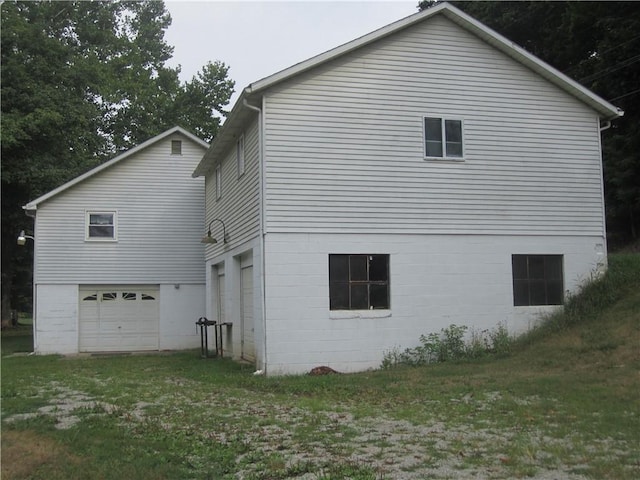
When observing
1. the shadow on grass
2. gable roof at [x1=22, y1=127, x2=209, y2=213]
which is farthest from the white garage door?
gable roof at [x1=22, y1=127, x2=209, y2=213]

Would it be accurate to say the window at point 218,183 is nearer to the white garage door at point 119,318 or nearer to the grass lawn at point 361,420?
the white garage door at point 119,318

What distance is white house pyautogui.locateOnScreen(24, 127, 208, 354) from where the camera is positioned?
842 inches

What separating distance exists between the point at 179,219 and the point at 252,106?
1061cm

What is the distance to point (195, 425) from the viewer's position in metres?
7.84

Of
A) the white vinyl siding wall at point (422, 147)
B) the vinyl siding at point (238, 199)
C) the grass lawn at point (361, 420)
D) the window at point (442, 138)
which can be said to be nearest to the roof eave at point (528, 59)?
the white vinyl siding wall at point (422, 147)

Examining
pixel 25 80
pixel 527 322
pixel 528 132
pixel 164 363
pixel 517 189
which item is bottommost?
pixel 164 363

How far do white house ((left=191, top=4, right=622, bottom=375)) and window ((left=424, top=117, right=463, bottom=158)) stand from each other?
0.11 feet

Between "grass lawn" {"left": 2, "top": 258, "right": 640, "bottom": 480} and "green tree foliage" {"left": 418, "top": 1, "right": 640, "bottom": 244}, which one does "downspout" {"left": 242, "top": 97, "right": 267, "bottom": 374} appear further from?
"green tree foliage" {"left": 418, "top": 1, "right": 640, "bottom": 244}

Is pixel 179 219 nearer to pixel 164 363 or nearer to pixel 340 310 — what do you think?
pixel 164 363

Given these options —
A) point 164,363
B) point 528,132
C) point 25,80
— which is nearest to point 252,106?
point 528,132

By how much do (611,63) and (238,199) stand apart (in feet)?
50.7

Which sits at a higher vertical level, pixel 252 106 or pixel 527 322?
pixel 252 106

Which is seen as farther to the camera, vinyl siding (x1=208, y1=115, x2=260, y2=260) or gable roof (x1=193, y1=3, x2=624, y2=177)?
vinyl siding (x1=208, y1=115, x2=260, y2=260)

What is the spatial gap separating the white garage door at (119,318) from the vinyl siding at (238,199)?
420cm
